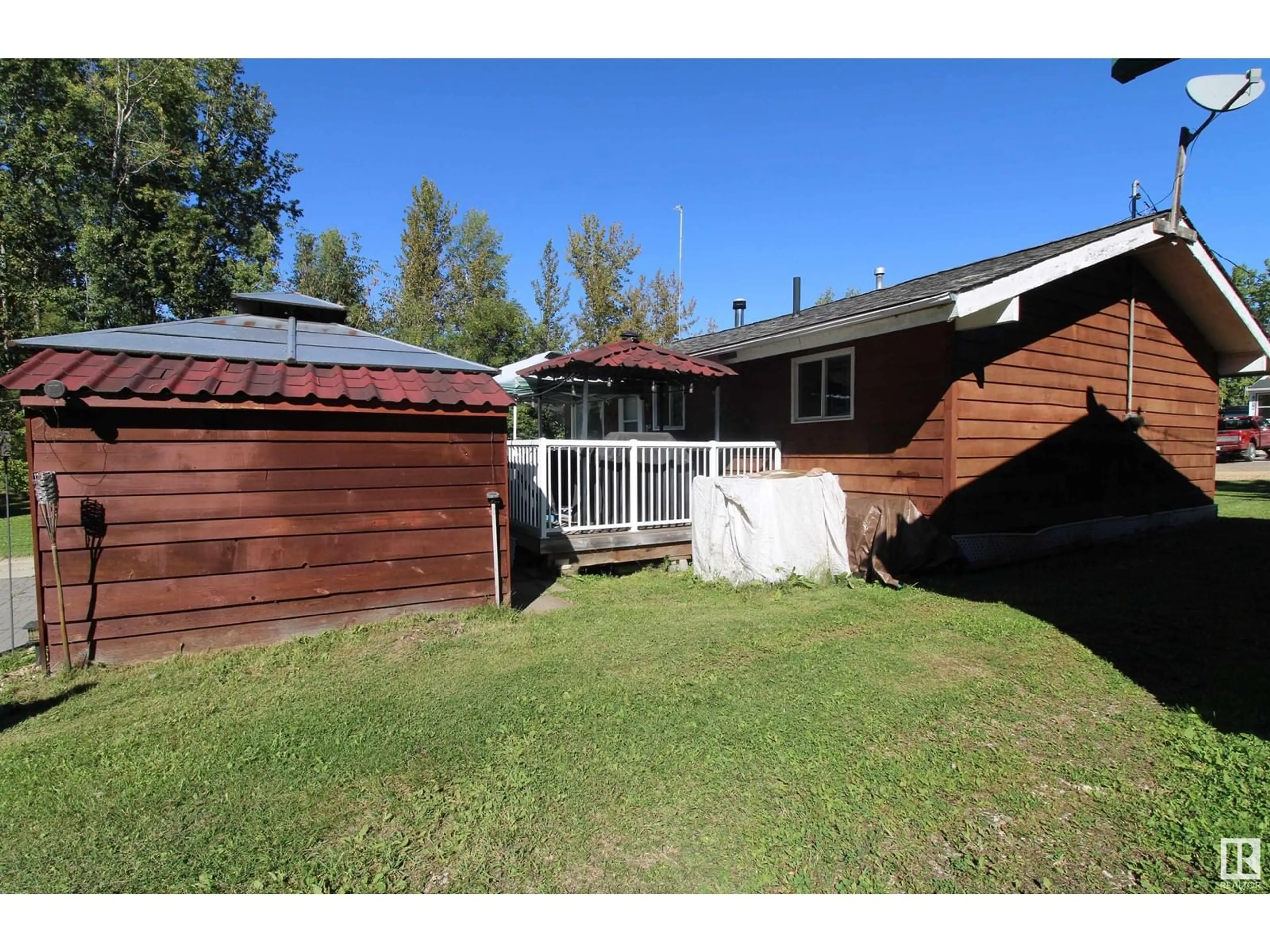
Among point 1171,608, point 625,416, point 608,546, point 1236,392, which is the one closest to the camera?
point 1171,608

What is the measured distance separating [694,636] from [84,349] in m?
5.13

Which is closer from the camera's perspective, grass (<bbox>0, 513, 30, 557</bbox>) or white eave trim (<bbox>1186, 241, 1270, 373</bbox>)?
white eave trim (<bbox>1186, 241, 1270, 373</bbox>)

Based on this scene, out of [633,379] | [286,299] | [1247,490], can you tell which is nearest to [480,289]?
[633,379]

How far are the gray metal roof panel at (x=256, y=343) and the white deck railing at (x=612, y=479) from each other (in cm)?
167

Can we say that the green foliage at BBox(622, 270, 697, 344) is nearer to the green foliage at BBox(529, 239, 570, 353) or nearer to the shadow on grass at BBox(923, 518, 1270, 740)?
the green foliage at BBox(529, 239, 570, 353)

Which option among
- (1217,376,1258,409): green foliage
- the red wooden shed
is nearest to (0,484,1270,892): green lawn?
the red wooden shed

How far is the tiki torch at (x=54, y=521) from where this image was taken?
12.4 ft

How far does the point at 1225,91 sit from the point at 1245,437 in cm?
2589

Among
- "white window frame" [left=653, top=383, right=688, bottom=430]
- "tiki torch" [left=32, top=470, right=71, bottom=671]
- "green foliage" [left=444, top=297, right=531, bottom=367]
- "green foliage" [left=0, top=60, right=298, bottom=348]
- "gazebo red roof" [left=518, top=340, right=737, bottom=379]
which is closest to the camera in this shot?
"tiki torch" [left=32, top=470, right=71, bottom=671]

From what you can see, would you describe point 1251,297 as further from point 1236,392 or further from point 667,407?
point 667,407

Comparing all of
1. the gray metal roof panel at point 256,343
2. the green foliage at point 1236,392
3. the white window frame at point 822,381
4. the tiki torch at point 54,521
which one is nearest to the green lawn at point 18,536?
the gray metal roof panel at point 256,343

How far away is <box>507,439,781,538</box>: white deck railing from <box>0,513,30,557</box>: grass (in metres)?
6.94

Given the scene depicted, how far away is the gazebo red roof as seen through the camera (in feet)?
23.9

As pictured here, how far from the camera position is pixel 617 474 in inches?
284
